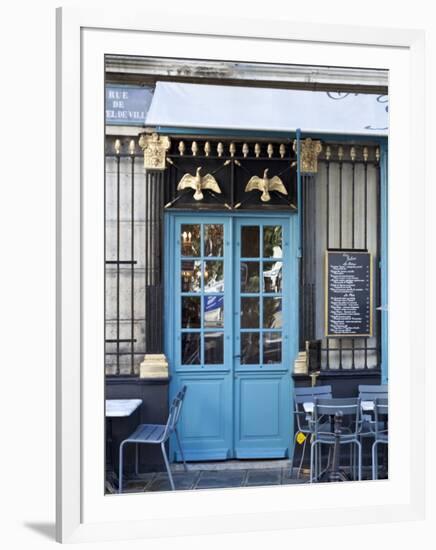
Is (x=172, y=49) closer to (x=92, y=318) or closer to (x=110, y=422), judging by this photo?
A: (x=92, y=318)

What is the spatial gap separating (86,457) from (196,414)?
3.04m

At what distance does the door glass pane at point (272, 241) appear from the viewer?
18.0ft

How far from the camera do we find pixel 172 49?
2.54 m

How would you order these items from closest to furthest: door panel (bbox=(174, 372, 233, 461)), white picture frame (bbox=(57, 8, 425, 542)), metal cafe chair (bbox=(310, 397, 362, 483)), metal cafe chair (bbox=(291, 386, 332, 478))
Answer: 1. white picture frame (bbox=(57, 8, 425, 542))
2. metal cafe chair (bbox=(310, 397, 362, 483))
3. metal cafe chair (bbox=(291, 386, 332, 478))
4. door panel (bbox=(174, 372, 233, 461))

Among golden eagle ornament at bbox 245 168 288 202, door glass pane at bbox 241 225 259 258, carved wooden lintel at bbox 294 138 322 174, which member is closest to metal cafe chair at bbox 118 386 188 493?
door glass pane at bbox 241 225 259 258

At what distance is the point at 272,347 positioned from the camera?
550 centimetres

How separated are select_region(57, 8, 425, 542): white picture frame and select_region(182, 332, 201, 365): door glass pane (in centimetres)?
285

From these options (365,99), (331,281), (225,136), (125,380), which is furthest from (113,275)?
(365,99)

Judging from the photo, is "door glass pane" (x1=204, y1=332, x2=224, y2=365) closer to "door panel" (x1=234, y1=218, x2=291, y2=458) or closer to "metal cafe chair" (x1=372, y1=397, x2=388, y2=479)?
"door panel" (x1=234, y1=218, x2=291, y2=458)

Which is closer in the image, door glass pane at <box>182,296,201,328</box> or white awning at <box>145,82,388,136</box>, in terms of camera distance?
white awning at <box>145,82,388,136</box>

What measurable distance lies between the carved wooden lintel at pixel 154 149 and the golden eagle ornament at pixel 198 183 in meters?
0.22

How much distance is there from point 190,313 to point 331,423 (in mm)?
1595

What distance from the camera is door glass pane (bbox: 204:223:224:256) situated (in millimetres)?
5422

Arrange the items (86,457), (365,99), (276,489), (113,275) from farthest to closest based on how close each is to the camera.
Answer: (113,275), (365,99), (276,489), (86,457)
